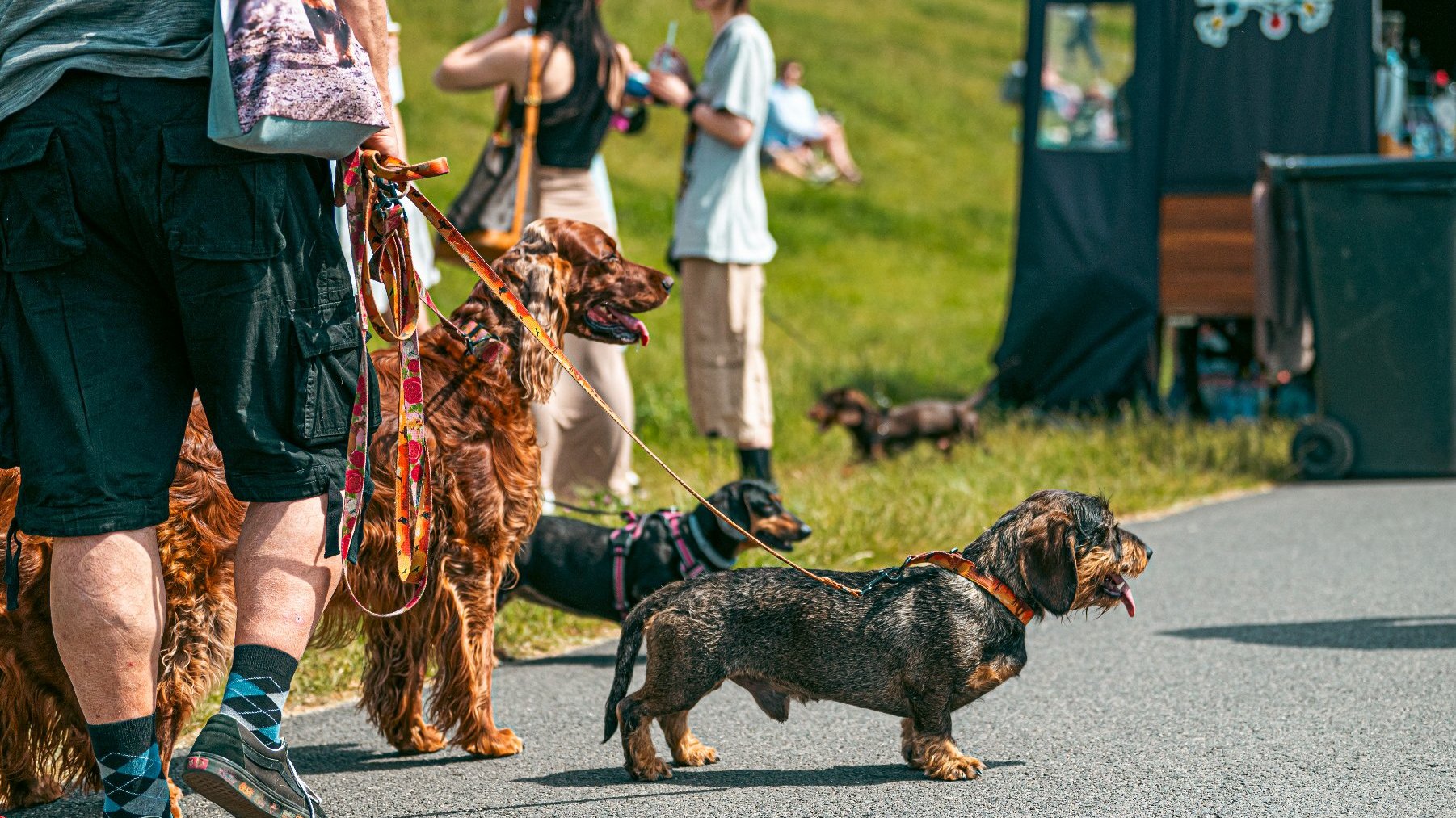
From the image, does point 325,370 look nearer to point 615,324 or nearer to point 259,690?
point 259,690

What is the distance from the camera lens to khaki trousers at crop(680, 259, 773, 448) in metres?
7.35

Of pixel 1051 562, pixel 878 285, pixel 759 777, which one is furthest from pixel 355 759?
pixel 878 285

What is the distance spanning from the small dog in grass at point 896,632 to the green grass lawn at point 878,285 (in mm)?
1525

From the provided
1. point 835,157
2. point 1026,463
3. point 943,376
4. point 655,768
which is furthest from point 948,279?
point 655,768

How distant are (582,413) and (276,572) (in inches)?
156

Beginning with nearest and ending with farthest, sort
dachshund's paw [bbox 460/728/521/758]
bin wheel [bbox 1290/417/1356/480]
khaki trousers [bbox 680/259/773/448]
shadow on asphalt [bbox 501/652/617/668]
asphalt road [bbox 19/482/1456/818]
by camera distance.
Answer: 1. asphalt road [bbox 19/482/1456/818]
2. dachshund's paw [bbox 460/728/521/758]
3. shadow on asphalt [bbox 501/652/617/668]
4. khaki trousers [bbox 680/259/773/448]
5. bin wheel [bbox 1290/417/1356/480]

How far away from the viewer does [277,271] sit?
2.93 metres

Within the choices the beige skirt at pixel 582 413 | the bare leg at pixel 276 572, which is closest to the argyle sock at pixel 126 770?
the bare leg at pixel 276 572

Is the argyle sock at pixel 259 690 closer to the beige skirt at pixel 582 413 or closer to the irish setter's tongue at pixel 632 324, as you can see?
the irish setter's tongue at pixel 632 324

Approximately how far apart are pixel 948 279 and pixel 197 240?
19.3 meters

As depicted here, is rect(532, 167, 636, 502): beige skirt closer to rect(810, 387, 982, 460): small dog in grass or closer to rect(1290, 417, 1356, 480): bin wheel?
rect(810, 387, 982, 460): small dog in grass

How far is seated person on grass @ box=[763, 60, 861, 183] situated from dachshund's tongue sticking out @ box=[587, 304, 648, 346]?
1958 centimetres

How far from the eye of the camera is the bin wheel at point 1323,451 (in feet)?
28.6

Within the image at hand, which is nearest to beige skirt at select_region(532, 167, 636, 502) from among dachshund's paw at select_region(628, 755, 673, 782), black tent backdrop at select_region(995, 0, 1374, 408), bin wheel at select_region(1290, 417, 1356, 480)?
dachshund's paw at select_region(628, 755, 673, 782)
